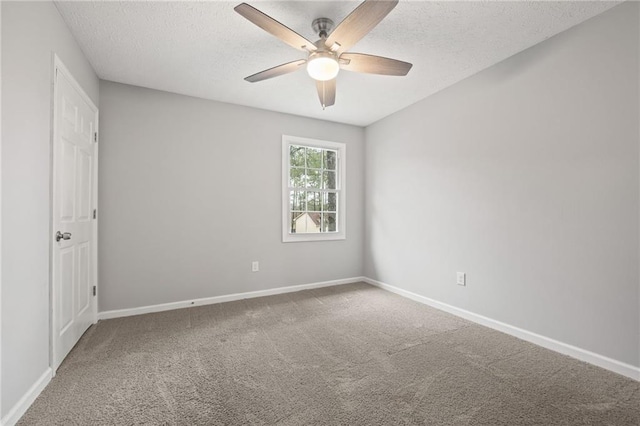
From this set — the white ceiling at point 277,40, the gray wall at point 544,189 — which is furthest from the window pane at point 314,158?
the gray wall at point 544,189

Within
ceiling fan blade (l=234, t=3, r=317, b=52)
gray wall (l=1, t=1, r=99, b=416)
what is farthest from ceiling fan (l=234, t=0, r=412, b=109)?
gray wall (l=1, t=1, r=99, b=416)

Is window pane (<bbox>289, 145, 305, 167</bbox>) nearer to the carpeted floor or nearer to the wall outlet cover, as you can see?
the carpeted floor

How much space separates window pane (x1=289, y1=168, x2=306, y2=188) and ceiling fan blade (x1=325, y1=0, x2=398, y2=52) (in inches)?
85.7

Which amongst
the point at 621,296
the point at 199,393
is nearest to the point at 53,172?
the point at 199,393

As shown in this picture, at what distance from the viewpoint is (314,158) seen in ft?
13.8

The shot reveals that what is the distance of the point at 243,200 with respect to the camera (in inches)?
142

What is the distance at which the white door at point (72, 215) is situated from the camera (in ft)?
6.36

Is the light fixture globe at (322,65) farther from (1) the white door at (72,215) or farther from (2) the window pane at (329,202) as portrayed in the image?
(2) the window pane at (329,202)

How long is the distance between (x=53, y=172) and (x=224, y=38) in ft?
4.98

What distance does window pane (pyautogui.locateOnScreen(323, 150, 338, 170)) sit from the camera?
170 inches

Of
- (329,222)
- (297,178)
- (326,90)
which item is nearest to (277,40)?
(326,90)

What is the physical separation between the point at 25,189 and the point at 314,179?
307 centimetres

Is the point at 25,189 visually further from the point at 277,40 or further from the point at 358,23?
the point at 358,23

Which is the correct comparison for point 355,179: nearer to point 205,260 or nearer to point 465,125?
point 465,125
